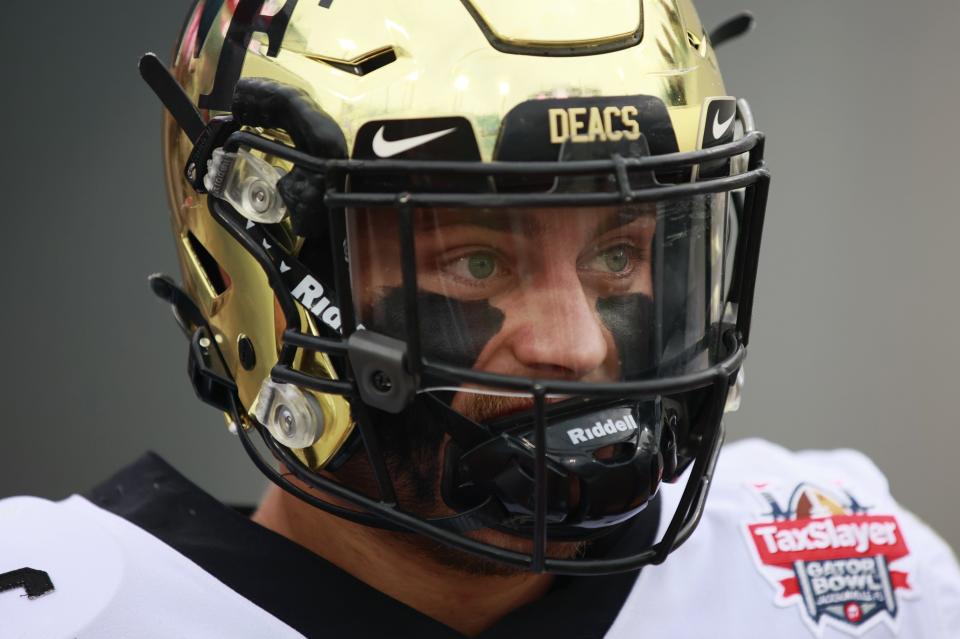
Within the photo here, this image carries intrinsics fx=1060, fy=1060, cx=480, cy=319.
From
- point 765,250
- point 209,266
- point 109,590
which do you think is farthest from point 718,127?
point 765,250

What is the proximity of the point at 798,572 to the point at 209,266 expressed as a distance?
706mm

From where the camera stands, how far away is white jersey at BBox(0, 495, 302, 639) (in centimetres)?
91

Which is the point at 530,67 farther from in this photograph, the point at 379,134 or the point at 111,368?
the point at 111,368

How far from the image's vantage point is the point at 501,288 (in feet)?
2.90

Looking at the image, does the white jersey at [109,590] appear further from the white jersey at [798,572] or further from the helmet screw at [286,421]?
the white jersey at [798,572]

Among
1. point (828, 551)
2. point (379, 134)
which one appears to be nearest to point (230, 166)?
point (379, 134)

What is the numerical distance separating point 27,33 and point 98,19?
11 cm

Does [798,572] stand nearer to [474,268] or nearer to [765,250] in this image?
[474,268]

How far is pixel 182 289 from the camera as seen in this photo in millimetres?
1082

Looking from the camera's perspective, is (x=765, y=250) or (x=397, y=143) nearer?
(x=397, y=143)

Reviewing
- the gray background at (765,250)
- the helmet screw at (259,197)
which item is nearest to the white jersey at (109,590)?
the helmet screw at (259,197)

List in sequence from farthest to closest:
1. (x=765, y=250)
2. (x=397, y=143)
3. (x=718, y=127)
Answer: (x=765, y=250), (x=718, y=127), (x=397, y=143)

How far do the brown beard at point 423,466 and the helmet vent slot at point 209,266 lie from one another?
220mm

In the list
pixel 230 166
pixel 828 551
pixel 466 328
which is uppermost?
pixel 230 166
